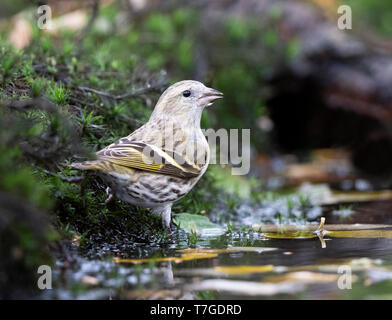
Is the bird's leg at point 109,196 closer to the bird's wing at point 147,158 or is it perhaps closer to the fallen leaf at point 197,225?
the bird's wing at point 147,158

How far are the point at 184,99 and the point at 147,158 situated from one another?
2.70 feet

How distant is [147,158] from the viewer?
446 centimetres

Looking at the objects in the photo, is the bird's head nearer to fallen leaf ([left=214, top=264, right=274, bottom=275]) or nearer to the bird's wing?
the bird's wing

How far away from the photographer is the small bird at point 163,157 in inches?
171

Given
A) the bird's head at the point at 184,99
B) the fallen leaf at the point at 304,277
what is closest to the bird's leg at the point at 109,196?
the bird's head at the point at 184,99

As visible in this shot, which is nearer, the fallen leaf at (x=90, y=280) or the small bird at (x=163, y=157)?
the fallen leaf at (x=90, y=280)

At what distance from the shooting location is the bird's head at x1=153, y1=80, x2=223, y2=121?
199 inches

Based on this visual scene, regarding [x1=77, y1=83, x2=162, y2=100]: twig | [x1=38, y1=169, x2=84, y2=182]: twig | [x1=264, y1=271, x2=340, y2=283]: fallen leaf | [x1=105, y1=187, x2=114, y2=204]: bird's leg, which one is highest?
[x1=77, y1=83, x2=162, y2=100]: twig

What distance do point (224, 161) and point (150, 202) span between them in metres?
2.56

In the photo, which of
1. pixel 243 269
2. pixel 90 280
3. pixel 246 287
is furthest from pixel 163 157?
pixel 246 287

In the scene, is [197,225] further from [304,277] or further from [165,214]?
[304,277]

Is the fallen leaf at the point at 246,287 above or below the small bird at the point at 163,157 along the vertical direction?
below

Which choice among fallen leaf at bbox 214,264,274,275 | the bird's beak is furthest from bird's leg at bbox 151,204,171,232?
fallen leaf at bbox 214,264,274,275
